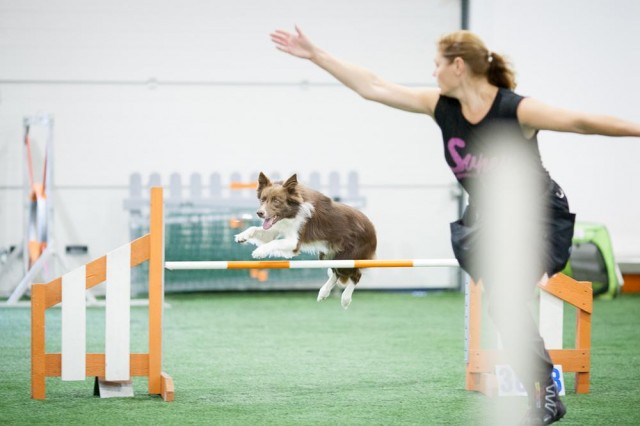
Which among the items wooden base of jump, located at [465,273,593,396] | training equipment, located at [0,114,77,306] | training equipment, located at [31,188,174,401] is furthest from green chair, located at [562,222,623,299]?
training equipment, located at [31,188,174,401]

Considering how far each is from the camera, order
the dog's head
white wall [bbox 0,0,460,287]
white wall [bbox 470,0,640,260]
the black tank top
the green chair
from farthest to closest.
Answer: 1. white wall [bbox 470,0,640,260]
2. white wall [bbox 0,0,460,287]
3. the green chair
4. the dog's head
5. the black tank top

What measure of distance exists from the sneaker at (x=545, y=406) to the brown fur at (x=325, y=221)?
1488mm

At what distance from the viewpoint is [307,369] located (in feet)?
17.8

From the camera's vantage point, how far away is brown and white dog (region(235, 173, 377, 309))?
454 cm

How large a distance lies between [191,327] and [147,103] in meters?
3.29

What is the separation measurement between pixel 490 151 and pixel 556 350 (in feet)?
6.74

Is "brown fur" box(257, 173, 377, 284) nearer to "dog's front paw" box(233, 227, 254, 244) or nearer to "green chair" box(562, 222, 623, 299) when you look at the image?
"dog's front paw" box(233, 227, 254, 244)

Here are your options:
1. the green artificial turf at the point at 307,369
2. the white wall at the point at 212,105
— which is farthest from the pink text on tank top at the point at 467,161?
the white wall at the point at 212,105

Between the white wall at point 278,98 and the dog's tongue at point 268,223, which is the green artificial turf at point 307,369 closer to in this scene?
the dog's tongue at point 268,223

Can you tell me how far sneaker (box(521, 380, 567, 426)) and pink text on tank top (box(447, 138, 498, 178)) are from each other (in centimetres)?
77

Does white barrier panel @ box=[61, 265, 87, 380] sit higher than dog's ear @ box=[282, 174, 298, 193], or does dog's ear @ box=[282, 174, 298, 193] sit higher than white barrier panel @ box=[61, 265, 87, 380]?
dog's ear @ box=[282, 174, 298, 193]

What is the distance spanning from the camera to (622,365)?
567 cm

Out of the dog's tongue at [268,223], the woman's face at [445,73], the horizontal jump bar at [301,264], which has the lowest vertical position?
the horizontal jump bar at [301,264]

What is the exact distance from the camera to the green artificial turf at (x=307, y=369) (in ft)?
13.7
